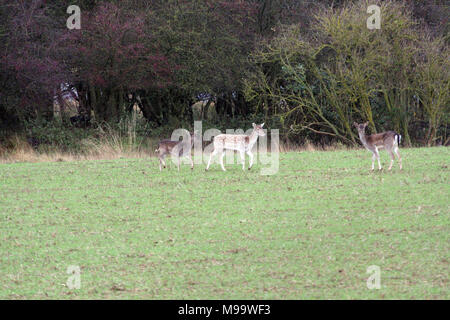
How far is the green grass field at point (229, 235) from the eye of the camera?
6.84 metres

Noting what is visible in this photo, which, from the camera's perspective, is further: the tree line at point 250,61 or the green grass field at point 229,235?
the tree line at point 250,61

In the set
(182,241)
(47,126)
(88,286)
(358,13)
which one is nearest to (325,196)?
(182,241)

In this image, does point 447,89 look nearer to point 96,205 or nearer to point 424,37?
point 424,37

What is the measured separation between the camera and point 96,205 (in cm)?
1165

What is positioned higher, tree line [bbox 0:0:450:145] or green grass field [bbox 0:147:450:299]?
tree line [bbox 0:0:450:145]

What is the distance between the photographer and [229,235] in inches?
356

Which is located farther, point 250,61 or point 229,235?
point 250,61

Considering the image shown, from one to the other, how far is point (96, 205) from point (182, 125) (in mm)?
18195

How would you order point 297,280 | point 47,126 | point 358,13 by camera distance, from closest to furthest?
point 297,280 < point 358,13 < point 47,126

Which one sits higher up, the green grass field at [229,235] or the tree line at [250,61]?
the tree line at [250,61]

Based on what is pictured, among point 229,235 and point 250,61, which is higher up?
point 250,61

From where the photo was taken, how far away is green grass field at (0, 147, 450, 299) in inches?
269
